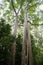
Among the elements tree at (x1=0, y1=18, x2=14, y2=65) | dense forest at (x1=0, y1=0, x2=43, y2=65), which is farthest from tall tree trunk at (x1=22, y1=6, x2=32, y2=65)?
tree at (x1=0, y1=18, x2=14, y2=65)

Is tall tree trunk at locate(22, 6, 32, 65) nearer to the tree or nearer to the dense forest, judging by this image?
the dense forest

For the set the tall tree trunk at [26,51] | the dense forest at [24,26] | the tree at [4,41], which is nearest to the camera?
the tree at [4,41]

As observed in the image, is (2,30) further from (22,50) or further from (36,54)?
(36,54)

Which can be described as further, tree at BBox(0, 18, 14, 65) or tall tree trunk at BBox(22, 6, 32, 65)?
tall tree trunk at BBox(22, 6, 32, 65)

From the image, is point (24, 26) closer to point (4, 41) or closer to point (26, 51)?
point (26, 51)

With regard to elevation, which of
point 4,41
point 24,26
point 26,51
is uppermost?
point 24,26

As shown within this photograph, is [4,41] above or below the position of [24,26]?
below

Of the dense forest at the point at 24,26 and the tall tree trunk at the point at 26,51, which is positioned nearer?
the tall tree trunk at the point at 26,51

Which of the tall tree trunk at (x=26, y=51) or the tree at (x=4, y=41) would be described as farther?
the tall tree trunk at (x=26, y=51)

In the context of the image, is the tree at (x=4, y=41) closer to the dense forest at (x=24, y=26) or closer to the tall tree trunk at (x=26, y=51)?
the dense forest at (x=24, y=26)

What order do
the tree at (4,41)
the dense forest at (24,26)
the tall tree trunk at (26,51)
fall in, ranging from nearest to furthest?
the tree at (4,41), the tall tree trunk at (26,51), the dense forest at (24,26)

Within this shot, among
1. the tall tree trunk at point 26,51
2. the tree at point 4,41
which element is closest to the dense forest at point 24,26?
the tall tree trunk at point 26,51

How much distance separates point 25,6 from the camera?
38.4 ft

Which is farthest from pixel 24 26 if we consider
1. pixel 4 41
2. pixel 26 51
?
pixel 4 41
